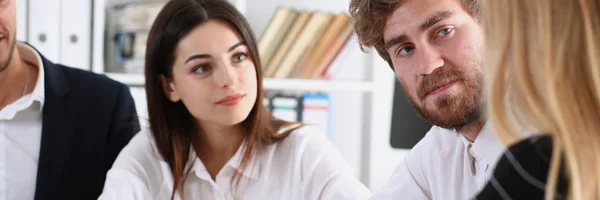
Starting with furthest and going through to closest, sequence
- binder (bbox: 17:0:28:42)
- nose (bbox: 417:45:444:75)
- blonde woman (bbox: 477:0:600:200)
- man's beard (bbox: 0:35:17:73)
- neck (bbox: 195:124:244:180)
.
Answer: binder (bbox: 17:0:28:42) → neck (bbox: 195:124:244:180) → man's beard (bbox: 0:35:17:73) → nose (bbox: 417:45:444:75) → blonde woman (bbox: 477:0:600:200)

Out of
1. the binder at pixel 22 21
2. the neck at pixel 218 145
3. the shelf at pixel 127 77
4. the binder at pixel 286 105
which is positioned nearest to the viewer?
the neck at pixel 218 145

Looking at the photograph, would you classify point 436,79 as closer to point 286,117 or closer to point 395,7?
point 395,7

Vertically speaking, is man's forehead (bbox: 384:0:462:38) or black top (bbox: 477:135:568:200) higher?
man's forehead (bbox: 384:0:462:38)

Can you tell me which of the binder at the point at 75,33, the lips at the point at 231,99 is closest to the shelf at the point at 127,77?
the binder at the point at 75,33

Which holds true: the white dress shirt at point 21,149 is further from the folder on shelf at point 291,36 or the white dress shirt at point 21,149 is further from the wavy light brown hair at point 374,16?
the folder on shelf at point 291,36

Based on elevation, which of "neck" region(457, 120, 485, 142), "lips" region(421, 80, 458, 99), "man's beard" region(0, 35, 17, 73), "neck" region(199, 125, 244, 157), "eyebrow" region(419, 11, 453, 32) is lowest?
"neck" region(199, 125, 244, 157)

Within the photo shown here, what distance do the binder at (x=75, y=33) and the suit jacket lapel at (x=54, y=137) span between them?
95cm

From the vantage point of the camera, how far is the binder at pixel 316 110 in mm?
3096

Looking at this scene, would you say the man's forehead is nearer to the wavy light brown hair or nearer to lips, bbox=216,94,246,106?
the wavy light brown hair

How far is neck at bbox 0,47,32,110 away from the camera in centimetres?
187

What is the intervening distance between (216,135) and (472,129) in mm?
791

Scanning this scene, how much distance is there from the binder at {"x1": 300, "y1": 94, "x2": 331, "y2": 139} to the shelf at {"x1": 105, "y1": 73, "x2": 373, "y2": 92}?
0.14 feet

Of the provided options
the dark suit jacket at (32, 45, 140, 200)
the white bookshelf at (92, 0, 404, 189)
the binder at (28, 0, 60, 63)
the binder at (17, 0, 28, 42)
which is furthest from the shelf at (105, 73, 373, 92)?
A: the dark suit jacket at (32, 45, 140, 200)

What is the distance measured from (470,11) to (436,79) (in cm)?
16
